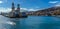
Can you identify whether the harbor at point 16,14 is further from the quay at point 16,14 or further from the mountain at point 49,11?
the mountain at point 49,11

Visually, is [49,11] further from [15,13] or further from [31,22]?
[15,13]

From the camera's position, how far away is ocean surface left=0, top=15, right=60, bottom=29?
209cm

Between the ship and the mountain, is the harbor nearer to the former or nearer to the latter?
the ship

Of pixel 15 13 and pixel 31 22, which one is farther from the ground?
pixel 15 13

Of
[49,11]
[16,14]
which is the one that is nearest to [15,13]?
[16,14]

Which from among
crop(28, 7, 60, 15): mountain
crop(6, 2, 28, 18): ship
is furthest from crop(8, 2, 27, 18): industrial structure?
crop(28, 7, 60, 15): mountain

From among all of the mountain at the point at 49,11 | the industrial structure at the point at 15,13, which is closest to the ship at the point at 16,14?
the industrial structure at the point at 15,13

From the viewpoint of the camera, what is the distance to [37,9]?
2145mm

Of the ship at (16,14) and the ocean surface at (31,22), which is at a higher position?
the ship at (16,14)

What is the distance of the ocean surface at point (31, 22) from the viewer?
2094 millimetres

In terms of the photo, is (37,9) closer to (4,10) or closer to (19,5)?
(19,5)

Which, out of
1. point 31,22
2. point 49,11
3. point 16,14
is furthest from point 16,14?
point 49,11

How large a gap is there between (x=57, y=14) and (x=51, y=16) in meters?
0.10

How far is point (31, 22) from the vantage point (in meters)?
2.14
